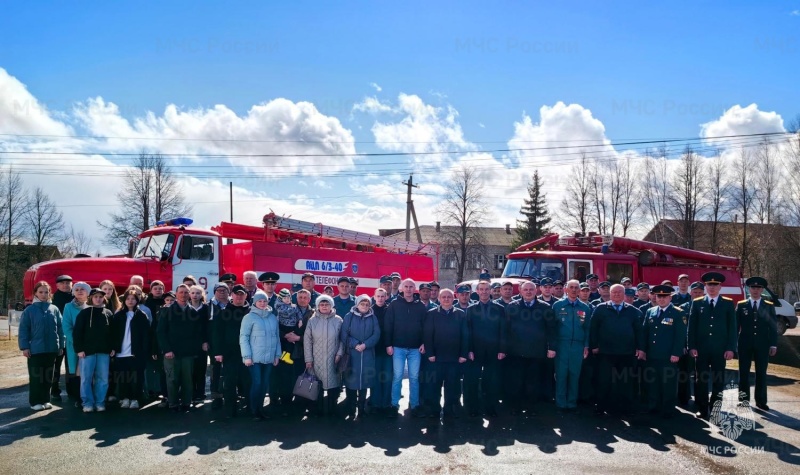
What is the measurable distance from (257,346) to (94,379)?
8.83ft

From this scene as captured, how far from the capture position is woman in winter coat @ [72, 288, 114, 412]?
26.5 ft

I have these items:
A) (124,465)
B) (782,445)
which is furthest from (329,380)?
(782,445)

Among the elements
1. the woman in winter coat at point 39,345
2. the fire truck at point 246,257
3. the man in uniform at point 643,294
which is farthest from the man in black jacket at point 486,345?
the fire truck at point 246,257

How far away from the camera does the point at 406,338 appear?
804 centimetres

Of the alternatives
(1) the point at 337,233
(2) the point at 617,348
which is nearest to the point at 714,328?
(2) the point at 617,348

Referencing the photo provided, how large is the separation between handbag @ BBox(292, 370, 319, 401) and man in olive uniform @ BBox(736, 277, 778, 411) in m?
6.79

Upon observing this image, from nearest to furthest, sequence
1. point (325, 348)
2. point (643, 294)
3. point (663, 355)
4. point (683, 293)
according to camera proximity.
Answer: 1. point (325, 348)
2. point (663, 355)
3. point (643, 294)
4. point (683, 293)

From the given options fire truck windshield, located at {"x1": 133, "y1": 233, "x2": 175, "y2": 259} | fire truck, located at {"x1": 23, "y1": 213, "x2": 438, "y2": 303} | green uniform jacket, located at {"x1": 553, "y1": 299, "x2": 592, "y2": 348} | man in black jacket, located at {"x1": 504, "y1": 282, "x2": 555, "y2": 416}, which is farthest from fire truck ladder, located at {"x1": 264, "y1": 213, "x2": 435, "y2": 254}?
green uniform jacket, located at {"x1": 553, "y1": 299, "x2": 592, "y2": 348}

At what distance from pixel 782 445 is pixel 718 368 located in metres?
1.73

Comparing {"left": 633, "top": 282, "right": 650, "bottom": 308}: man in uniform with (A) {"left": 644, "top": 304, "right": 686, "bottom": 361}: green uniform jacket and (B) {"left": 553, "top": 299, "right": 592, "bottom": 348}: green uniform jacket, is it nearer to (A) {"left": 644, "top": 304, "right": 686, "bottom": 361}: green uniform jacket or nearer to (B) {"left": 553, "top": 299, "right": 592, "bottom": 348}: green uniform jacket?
(A) {"left": 644, "top": 304, "right": 686, "bottom": 361}: green uniform jacket

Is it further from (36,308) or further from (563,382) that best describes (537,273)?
(36,308)

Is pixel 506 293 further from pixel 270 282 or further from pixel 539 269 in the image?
pixel 539 269

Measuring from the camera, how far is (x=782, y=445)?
6695 millimetres

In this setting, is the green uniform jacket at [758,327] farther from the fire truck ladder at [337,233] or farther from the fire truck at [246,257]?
the fire truck ladder at [337,233]
